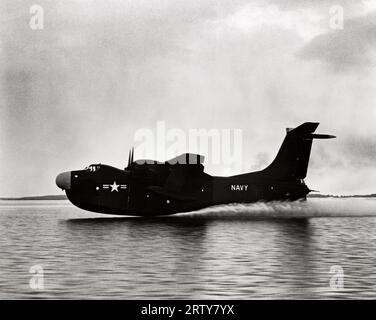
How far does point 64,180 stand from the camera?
43.7m

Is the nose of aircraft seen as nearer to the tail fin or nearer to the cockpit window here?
the cockpit window

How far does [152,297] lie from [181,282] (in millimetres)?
2410

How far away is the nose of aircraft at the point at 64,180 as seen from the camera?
4369 centimetres

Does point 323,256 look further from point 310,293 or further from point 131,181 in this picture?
point 131,181

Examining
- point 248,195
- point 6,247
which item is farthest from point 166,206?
point 6,247

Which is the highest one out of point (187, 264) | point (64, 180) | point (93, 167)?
point (93, 167)

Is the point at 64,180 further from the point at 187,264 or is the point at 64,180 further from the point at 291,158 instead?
the point at 187,264

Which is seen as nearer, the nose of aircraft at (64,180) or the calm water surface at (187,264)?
the calm water surface at (187,264)

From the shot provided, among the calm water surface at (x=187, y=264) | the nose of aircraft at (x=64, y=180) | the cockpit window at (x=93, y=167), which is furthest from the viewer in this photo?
the cockpit window at (x=93, y=167)

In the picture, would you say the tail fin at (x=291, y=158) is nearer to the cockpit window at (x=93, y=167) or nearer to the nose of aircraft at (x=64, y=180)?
the cockpit window at (x=93, y=167)

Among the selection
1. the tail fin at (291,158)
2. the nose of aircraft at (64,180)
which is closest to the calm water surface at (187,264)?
the nose of aircraft at (64,180)

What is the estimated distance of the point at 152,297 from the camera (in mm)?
16094

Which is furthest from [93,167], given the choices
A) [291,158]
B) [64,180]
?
[291,158]

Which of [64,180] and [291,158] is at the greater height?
[291,158]
